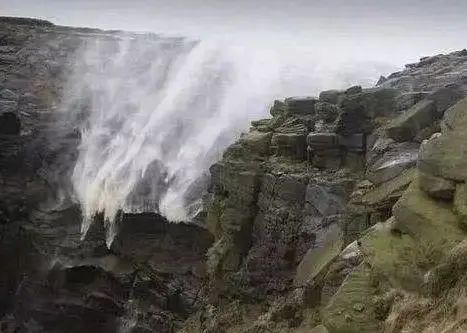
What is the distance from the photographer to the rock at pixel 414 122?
1648 centimetres

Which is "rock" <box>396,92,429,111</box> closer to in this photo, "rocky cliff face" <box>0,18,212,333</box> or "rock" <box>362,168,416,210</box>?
"rock" <box>362,168,416,210</box>

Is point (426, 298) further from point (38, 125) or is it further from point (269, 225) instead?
point (38, 125)

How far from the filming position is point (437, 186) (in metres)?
11.0

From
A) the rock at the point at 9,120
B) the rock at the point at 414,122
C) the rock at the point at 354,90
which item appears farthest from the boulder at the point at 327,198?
the rock at the point at 9,120

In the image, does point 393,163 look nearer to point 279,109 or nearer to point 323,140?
point 323,140

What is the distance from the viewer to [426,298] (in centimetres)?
933

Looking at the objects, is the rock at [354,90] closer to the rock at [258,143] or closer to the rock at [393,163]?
the rock at [258,143]

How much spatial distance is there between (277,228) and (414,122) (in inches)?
235

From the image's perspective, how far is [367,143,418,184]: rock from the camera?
49.8ft

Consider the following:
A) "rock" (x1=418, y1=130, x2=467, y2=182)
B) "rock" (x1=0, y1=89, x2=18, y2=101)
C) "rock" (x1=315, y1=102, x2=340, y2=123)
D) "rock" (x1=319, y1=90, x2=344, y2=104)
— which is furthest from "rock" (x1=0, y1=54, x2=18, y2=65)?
"rock" (x1=418, y1=130, x2=467, y2=182)

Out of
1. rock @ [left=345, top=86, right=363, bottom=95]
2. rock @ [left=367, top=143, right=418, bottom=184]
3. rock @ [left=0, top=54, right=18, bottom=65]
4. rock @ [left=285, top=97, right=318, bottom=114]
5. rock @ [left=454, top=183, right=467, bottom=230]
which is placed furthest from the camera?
rock @ [left=0, top=54, right=18, bottom=65]

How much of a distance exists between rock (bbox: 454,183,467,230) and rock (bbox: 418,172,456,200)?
0.16 meters

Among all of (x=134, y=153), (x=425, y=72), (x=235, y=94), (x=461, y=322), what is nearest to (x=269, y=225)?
(x=425, y=72)

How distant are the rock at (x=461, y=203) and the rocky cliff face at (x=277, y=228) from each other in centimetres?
4
